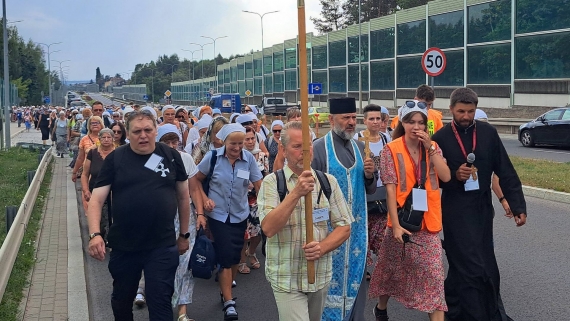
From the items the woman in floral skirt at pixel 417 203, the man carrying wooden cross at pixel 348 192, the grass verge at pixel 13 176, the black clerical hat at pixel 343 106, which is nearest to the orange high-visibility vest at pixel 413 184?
the woman in floral skirt at pixel 417 203

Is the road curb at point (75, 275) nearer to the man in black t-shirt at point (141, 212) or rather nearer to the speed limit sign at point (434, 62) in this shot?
the man in black t-shirt at point (141, 212)

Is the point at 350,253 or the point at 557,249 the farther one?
the point at 557,249

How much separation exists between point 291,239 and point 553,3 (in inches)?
1378

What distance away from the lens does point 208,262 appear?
19.7 ft

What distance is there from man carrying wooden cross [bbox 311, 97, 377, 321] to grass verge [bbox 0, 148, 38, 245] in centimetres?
590

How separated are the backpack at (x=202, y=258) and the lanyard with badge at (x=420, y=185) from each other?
1.94 metres

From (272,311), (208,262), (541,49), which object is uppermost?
(541,49)

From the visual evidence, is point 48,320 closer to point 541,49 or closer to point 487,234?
point 487,234

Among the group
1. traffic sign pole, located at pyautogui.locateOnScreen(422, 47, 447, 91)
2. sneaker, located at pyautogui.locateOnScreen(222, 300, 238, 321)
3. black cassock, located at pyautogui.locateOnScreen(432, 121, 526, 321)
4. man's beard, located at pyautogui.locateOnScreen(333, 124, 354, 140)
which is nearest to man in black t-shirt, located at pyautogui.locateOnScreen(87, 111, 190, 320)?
man's beard, located at pyautogui.locateOnScreen(333, 124, 354, 140)

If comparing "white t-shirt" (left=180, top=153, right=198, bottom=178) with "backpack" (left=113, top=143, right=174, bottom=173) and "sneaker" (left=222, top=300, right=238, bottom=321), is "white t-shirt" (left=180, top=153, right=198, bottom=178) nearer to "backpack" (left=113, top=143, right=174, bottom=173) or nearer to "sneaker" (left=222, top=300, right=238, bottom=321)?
"backpack" (left=113, top=143, right=174, bottom=173)

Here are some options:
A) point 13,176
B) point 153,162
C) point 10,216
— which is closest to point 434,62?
point 10,216

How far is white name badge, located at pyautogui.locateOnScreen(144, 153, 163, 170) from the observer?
4.84m

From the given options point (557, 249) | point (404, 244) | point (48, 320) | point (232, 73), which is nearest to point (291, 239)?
point (404, 244)

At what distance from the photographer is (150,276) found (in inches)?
192
